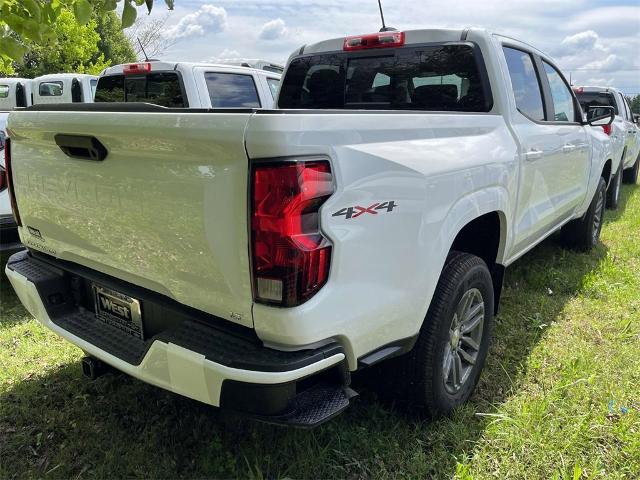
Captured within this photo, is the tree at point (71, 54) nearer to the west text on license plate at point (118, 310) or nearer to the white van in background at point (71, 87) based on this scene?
the white van in background at point (71, 87)

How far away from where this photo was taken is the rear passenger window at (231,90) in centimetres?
665

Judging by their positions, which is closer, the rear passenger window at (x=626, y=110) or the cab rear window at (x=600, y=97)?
the cab rear window at (x=600, y=97)

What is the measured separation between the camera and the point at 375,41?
3.46m

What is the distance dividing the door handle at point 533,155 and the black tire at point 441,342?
87cm

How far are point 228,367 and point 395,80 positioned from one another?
7.54 ft

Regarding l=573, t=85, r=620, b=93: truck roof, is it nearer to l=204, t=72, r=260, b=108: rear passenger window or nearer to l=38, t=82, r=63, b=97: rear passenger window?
l=204, t=72, r=260, b=108: rear passenger window

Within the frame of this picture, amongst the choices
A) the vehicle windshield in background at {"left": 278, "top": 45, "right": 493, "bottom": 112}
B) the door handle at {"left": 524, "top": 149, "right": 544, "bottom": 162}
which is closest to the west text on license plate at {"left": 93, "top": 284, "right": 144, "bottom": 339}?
the vehicle windshield in background at {"left": 278, "top": 45, "right": 493, "bottom": 112}

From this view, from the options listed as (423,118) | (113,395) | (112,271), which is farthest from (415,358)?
(113,395)

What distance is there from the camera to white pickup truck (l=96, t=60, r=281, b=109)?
642cm

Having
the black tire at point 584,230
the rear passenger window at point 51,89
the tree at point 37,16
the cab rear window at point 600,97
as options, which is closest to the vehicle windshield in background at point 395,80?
the tree at point 37,16

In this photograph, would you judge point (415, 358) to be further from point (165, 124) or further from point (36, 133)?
point (36, 133)

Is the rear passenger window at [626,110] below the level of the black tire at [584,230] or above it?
above

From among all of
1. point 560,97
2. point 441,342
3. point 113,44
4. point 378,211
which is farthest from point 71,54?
point 378,211

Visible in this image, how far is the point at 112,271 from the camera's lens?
235 cm
